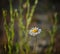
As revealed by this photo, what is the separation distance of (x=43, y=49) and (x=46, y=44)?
0.06m

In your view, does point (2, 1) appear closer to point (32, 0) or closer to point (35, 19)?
point (32, 0)

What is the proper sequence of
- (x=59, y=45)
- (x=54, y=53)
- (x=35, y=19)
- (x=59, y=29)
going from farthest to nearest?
(x=35, y=19)
(x=59, y=29)
(x=59, y=45)
(x=54, y=53)

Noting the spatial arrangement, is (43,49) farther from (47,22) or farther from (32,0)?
(32,0)

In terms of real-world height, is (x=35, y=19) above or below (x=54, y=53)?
above

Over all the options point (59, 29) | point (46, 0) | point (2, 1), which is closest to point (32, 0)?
point (46, 0)

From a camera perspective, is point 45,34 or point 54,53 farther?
point 45,34

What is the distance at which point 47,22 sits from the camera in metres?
1.97

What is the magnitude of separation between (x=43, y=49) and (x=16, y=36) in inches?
9.0

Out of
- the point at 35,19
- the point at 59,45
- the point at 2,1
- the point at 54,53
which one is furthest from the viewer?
the point at 2,1

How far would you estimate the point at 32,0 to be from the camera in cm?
226

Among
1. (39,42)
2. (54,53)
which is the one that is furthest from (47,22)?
(54,53)

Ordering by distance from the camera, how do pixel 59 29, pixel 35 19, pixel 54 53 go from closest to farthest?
pixel 54 53
pixel 59 29
pixel 35 19

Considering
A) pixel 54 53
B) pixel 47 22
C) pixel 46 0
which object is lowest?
pixel 54 53

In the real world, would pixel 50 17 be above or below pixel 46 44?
above
